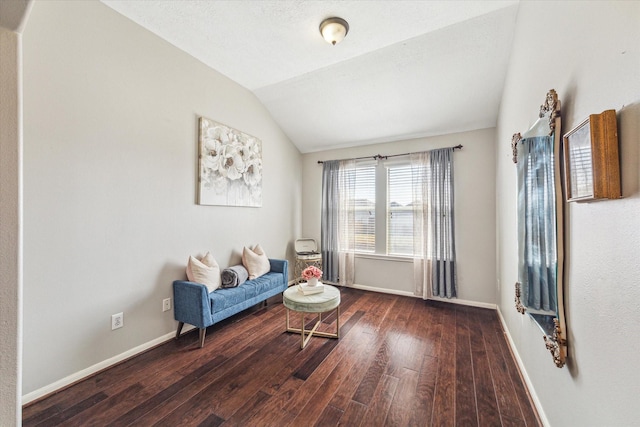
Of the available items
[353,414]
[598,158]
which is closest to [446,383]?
[353,414]

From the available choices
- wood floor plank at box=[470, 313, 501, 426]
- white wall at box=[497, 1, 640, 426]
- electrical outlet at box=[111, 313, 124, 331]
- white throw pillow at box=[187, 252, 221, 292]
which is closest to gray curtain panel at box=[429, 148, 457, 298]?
wood floor plank at box=[470, 313, 501, 426]

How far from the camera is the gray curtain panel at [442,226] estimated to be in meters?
3.47

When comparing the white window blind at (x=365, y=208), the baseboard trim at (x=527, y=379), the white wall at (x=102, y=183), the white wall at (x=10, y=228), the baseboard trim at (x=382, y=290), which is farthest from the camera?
the white window blind at (x=365, y=208)

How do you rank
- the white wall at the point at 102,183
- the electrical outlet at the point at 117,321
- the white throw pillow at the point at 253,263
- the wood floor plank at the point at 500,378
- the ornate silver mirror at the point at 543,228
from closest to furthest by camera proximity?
the ornate silver mirror at the point at 543,228
the wood floor plank at the point at 500,378
the white wall at the point at 102,183
the electrical outlet at the point at 117,321
the white throw pillow at the point at 253,263

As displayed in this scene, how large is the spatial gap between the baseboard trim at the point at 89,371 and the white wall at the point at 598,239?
2965 millimetres

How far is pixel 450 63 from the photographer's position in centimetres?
267

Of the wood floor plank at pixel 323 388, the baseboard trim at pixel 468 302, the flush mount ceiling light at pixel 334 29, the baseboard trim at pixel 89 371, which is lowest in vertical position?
the wood floor plank at pixel 323 388

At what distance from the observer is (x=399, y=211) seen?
3955mm

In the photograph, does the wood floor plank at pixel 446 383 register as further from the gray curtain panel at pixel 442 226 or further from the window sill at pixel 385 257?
the window sill at pixel 385 257

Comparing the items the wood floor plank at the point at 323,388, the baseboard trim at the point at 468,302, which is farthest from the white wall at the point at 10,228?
the baseboard trim at the point at 468,302

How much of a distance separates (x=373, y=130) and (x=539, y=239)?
2.82 meters

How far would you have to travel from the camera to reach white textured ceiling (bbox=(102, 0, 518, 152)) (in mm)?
2145

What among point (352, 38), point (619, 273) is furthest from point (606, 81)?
point (352, 38)

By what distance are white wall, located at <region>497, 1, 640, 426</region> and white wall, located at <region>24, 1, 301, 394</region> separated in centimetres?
297
